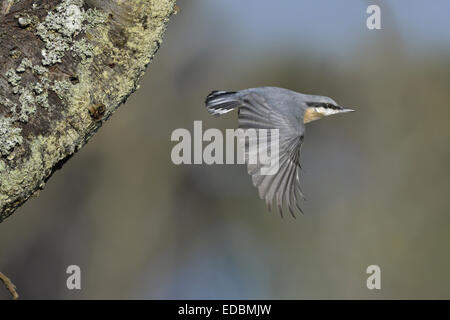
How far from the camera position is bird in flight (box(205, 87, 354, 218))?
1.84 meters

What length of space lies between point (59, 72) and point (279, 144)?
0.79 metres

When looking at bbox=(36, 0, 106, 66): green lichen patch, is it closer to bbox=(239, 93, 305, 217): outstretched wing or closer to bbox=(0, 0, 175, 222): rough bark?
bbox=(0, 0, 175, 222): rough bark

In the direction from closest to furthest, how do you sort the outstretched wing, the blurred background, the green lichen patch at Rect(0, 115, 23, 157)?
the green lichen patch at Rect(0, 115, 23, 157) < the outstretched wing < the blurred background

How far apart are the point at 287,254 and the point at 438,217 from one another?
1.41 metres

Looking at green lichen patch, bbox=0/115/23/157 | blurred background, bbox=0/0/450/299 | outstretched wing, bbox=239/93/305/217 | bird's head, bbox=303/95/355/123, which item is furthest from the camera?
blurred background, bbox=0/0/450/299

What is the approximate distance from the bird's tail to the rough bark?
0.55 meters

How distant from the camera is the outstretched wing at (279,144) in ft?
5.94

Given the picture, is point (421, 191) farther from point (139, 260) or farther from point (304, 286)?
point (139, 260)

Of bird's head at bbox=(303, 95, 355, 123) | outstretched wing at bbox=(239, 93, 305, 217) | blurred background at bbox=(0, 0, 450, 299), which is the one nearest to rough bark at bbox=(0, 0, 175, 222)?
outstretched wing at bbox=(239, 93, 305, 217)

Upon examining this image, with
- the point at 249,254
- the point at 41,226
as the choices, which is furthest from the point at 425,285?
the point at 41,226

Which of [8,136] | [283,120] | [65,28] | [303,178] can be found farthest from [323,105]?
[303,178]

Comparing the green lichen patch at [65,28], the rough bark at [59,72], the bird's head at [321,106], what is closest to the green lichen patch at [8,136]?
the rough bark at [59,72]

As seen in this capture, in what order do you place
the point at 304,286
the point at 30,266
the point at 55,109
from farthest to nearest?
the point at 304,286 → the point at 30,266 → the point at 55,109

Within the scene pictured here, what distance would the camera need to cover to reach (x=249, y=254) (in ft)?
18.4
